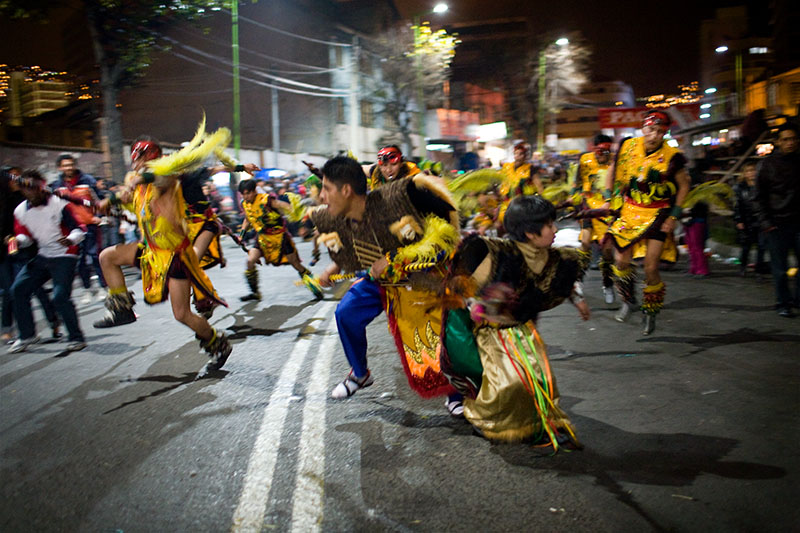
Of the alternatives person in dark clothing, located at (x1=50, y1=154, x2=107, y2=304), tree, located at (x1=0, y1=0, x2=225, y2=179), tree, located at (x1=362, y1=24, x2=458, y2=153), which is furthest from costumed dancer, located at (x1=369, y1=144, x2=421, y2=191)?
tree, located at (x1=362, y1=24, x2=458, y2=153)

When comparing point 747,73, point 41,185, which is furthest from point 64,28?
point 747,73

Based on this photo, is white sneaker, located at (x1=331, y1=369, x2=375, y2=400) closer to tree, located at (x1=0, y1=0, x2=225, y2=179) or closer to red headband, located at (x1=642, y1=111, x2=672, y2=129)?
red headband, located at (x1=642, y1=111, x2=672, y2=129)

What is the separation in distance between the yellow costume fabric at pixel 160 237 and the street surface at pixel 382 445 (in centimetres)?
89

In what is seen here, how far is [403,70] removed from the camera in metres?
43.2

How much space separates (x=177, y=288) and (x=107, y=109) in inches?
644

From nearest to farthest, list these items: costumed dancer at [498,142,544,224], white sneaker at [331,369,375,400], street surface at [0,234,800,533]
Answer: street surface at [0,234,800,533]
white sneaker at [331,369,375,400]
costumed dancer at [498,142,544,224]

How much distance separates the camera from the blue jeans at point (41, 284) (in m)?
6.73

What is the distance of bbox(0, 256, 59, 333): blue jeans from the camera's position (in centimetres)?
728

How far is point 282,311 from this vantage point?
8492mm

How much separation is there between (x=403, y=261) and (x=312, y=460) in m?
1.33

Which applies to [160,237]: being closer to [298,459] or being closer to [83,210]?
[298,459]

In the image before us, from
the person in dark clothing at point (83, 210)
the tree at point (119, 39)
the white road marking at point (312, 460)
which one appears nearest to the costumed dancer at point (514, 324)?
the white road marking at point (312, 460)

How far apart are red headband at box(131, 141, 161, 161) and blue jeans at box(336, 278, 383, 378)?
8.23 ft

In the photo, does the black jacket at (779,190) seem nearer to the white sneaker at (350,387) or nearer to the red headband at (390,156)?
the red headband at (390,156)
